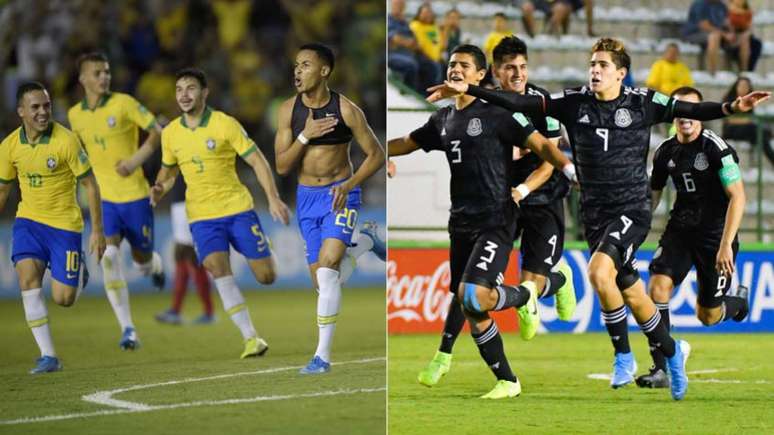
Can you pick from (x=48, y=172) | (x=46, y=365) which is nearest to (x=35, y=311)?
(x=46, y=365)

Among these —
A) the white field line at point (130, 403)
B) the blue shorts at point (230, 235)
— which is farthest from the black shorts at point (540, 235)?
the blue shorts at point (230, 235)

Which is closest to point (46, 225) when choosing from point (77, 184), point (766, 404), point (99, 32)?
point (77, 184)

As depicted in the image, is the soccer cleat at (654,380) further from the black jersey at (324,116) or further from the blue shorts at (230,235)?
the blue shorts at (230,235)

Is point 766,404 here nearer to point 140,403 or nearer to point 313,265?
point 313,265

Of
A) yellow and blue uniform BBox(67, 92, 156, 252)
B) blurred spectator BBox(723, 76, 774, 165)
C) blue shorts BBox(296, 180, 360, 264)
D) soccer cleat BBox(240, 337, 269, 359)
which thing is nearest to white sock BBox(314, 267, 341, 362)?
blue shorts BBox(296, 180, 360, 264)

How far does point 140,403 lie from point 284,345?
2.42 meters

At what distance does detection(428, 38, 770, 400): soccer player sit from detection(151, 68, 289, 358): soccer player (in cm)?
185

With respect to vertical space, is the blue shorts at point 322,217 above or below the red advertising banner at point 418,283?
above

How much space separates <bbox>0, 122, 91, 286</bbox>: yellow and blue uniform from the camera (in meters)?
6.79

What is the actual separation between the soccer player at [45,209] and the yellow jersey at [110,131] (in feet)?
3.04

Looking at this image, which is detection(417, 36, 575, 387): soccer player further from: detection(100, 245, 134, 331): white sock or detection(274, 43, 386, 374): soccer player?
detection(100, 245, 134, 331): white sock

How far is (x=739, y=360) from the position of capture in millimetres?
8531

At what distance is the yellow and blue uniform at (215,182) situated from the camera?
24.4 ft

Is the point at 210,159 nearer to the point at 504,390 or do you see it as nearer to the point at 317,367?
the point at 317,367
